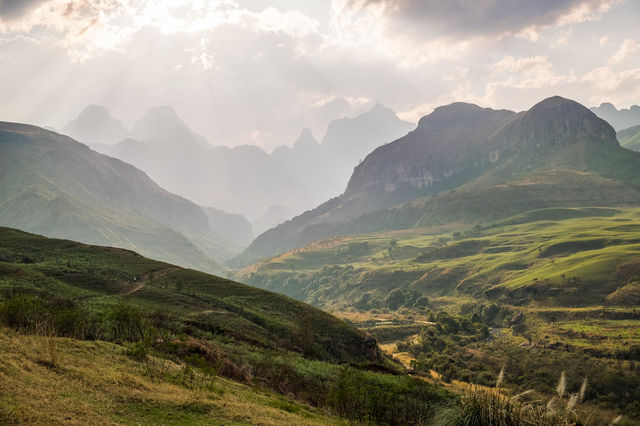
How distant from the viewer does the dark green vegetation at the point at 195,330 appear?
3625 cm

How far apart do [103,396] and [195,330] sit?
33232mm

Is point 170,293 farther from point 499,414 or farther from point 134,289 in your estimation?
point 499,414

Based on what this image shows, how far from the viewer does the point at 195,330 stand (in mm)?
55625

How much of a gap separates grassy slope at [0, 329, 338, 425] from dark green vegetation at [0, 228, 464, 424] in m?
0.31

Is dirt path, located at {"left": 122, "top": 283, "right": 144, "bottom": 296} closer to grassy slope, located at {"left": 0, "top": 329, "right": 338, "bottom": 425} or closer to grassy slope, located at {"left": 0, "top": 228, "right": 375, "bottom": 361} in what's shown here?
grassy slope, located at {"left": 0, "top": 228, "right": 375, "bottom": 361}

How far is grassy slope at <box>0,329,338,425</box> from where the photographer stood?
19.3 m

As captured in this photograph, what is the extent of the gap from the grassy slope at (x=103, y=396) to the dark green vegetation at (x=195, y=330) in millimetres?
315

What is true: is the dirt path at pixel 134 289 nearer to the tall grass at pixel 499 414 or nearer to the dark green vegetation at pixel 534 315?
the dark green vegetation at pixel 534 315

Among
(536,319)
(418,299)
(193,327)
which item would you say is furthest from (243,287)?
(418,299)

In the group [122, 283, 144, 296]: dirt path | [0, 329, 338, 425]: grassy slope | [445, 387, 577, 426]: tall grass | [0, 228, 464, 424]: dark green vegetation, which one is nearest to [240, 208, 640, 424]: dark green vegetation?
[0, 228, 464, 424]: dark green vegetation

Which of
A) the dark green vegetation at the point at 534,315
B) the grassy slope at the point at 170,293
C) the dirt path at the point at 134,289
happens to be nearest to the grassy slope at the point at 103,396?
the grassy slope at the point at 170,293

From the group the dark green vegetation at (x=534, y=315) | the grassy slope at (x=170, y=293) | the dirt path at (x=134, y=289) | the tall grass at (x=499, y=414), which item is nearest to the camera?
the tall grass at (x=499, y=414)

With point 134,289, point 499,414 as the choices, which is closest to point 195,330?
point 134,289

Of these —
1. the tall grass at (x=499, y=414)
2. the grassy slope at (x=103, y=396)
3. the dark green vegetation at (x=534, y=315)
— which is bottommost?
the dark green vegetation at (x=534, y=315)
